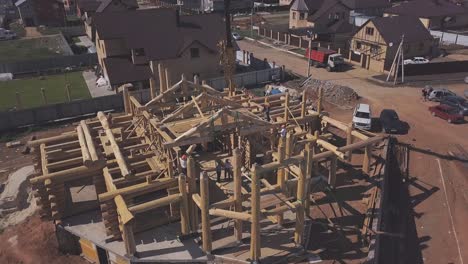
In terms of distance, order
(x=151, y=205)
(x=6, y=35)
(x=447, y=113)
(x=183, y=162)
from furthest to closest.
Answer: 1. (x=6, y=35)
2. (x=447, y=113)
3. (x=183, y=162)
4. (x=151, y=205)

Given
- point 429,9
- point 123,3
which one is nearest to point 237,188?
point 123,3

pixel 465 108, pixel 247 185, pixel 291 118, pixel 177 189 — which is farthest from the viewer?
pixel 465 108

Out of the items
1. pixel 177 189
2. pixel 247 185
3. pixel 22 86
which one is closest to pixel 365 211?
pixel 247 185

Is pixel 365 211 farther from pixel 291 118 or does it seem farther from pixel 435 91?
pixel 435 91

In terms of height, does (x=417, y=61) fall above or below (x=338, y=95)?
above

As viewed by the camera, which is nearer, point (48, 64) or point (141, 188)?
point (141, 188)

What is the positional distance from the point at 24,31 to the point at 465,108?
77.9 m

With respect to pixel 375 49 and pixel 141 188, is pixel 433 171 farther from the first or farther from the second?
pixel 375 49

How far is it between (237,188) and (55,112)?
2462cm

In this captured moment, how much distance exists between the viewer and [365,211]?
2045cm

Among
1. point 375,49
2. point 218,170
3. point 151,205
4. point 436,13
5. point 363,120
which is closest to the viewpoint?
point 151,205

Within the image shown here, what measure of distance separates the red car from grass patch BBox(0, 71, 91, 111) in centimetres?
3416

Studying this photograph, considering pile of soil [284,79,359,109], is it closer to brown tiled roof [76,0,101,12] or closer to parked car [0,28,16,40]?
brown tiled roof [76,0,101,12]

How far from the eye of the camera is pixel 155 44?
4112 centimetres
